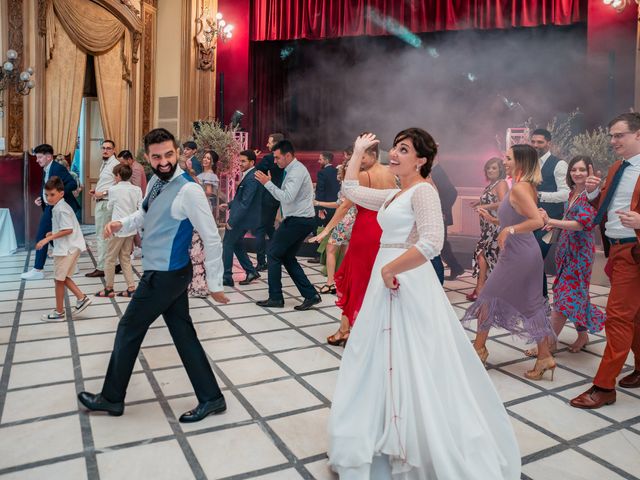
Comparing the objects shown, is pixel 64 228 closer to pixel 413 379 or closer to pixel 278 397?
pixel 278 397

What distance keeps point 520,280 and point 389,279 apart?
155cm

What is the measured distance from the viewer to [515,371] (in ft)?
11.6

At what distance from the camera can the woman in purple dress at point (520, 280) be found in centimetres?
331

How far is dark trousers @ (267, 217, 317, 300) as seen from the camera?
4.88m

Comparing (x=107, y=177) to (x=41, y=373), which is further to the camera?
(x=107, y=177)

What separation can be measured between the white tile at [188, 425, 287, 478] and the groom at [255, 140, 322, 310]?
2.33m

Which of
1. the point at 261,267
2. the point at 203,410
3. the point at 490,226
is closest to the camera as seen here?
the point at 203,410

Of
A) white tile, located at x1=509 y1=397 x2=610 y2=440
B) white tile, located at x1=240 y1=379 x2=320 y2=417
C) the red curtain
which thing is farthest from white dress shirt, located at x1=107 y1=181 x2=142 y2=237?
the red curtain

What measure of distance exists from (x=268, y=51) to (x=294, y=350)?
9.55 meters

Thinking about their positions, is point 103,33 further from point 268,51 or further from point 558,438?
point 558,438

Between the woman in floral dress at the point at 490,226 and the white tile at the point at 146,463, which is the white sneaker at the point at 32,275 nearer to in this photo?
the white tile at the point at 146,463

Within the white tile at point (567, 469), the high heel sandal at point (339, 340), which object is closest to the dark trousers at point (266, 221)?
the high heel sandal at point (339, 340)

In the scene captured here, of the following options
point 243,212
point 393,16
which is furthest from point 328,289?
point 393,16

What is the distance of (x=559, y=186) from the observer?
179 inches
